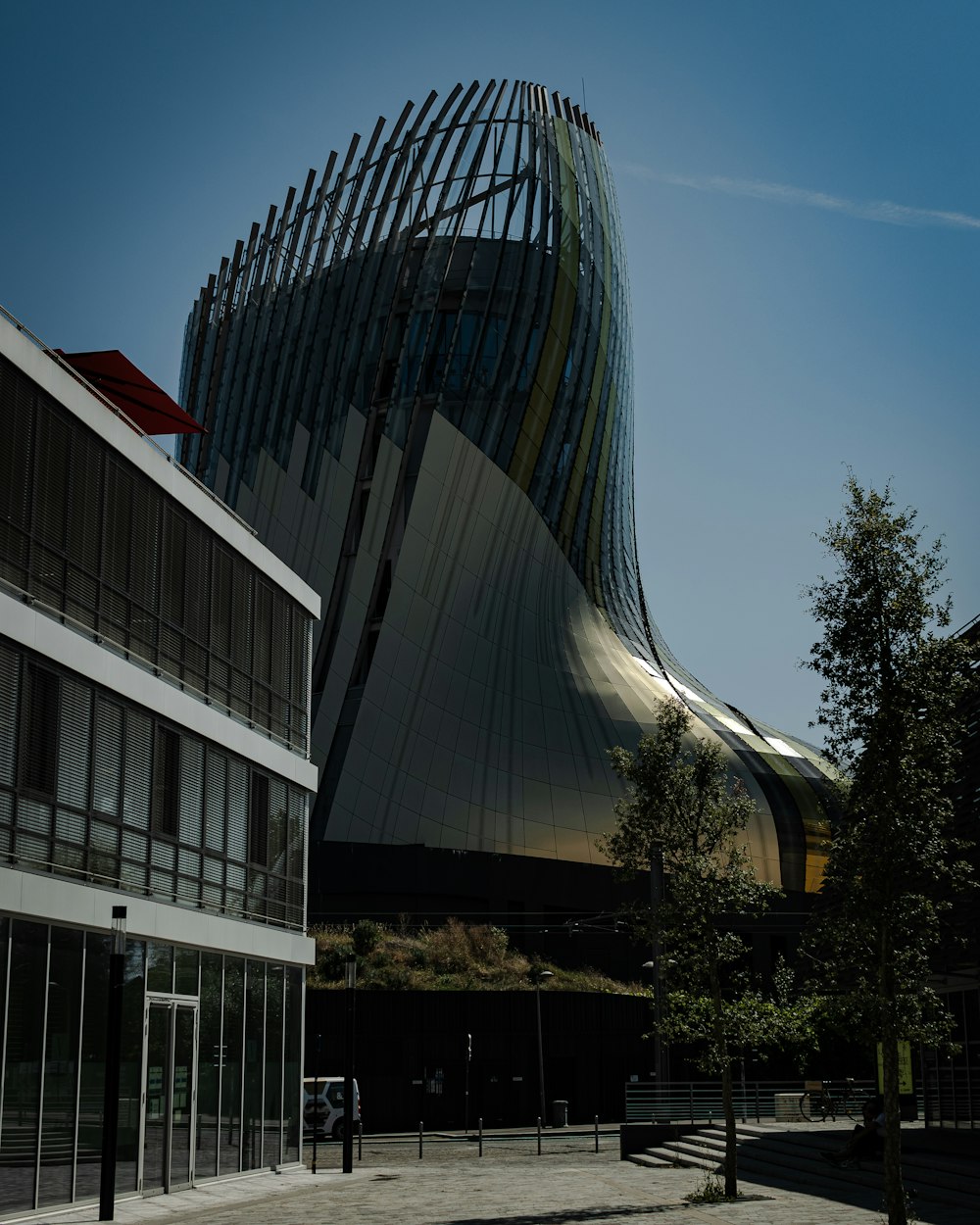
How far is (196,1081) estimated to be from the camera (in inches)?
903

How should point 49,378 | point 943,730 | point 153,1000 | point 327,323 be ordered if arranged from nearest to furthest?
1. point 943,730
2. point 49,378
3. point 153,1000
4. point 327,323

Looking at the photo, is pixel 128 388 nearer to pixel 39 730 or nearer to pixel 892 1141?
pixel 39 730

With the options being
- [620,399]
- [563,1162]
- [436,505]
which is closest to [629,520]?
[620,399]

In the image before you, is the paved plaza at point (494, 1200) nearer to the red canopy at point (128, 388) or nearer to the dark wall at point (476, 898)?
the red canopy at point (128, 388)

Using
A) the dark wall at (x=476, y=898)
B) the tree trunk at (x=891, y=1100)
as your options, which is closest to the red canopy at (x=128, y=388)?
the tree trunk at (x=891, y=1100)

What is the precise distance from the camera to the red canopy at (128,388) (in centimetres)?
2638

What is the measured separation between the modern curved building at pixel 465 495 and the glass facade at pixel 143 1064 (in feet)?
105

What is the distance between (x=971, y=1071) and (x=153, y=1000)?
13239 mm

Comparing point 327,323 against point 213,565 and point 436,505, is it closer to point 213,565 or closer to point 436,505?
point 436,505

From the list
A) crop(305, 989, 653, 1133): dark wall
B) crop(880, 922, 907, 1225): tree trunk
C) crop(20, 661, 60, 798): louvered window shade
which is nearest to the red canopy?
crop(20, 661, 60, 798): louvered window shade

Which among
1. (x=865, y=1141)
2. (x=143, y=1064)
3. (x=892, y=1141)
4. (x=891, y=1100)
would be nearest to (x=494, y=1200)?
(x=143, y=1064)

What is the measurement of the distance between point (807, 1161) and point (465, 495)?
3909 centimetres

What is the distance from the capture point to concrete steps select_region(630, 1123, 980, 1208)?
68.0 feet

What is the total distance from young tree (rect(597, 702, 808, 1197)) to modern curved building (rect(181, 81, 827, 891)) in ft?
104
